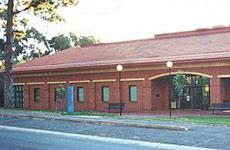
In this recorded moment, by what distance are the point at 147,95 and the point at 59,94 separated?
889cm

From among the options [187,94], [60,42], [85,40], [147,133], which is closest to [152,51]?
[187,94]

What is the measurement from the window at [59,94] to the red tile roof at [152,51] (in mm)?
2145

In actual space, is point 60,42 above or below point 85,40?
Answer: below

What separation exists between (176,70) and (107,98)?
24.3ft

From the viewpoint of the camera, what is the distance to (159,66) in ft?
112

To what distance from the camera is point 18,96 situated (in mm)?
45219

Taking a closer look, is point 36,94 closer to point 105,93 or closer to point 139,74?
point 105,93

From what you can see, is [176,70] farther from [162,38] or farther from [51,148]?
[51,148]

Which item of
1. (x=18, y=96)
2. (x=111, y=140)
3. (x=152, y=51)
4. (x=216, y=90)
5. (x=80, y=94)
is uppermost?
(x=152, y=51)

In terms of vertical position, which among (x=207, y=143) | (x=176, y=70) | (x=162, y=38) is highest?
(x=162, y=38)

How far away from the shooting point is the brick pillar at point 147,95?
116 ft

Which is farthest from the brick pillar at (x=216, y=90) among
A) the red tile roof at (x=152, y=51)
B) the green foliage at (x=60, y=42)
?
the green foliage at (x=60, y=42)

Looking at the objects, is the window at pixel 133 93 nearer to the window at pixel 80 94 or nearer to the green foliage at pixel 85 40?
the window at pixel 80 94

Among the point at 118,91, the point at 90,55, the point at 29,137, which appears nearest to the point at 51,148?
the point at 29,137
